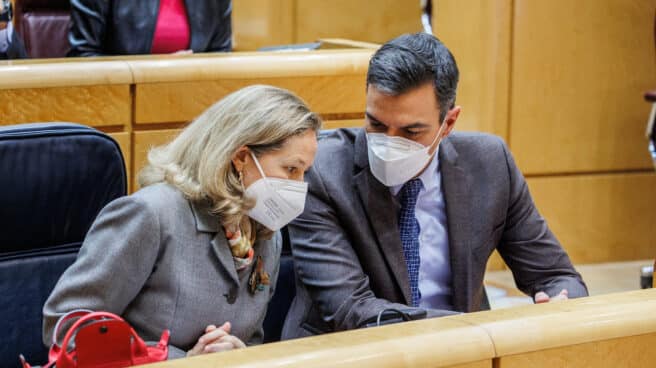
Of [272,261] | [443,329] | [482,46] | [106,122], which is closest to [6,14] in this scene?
[106,122]

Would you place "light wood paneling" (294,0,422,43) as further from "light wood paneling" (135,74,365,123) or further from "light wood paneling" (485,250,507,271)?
"light wood paneling" (135,74,365,123)

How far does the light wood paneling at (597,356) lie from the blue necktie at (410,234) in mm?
801

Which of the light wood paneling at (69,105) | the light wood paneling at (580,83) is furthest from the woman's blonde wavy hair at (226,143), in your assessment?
the light wood paneling at (580,83)

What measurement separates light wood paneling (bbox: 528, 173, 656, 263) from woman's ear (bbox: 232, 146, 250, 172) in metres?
2.82

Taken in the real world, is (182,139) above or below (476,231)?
above

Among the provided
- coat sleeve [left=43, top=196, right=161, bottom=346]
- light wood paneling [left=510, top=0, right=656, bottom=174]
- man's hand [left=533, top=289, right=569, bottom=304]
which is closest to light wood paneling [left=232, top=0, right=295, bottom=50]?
light wood paneling [left=510, top=0, right=656, bottom=174]

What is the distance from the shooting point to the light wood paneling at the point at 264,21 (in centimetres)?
588

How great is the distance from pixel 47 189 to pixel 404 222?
29.4 inches

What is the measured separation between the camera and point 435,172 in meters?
2.33

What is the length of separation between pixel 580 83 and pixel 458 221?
2623 millimetres

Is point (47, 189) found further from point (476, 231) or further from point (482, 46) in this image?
point (482, 46)

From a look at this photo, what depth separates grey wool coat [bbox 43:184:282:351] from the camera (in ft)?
6.07

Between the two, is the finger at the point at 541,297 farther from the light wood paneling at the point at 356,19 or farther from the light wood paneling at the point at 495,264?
the light wood paneling at the point at 356,19

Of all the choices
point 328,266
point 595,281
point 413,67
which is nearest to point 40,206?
point 328,266
